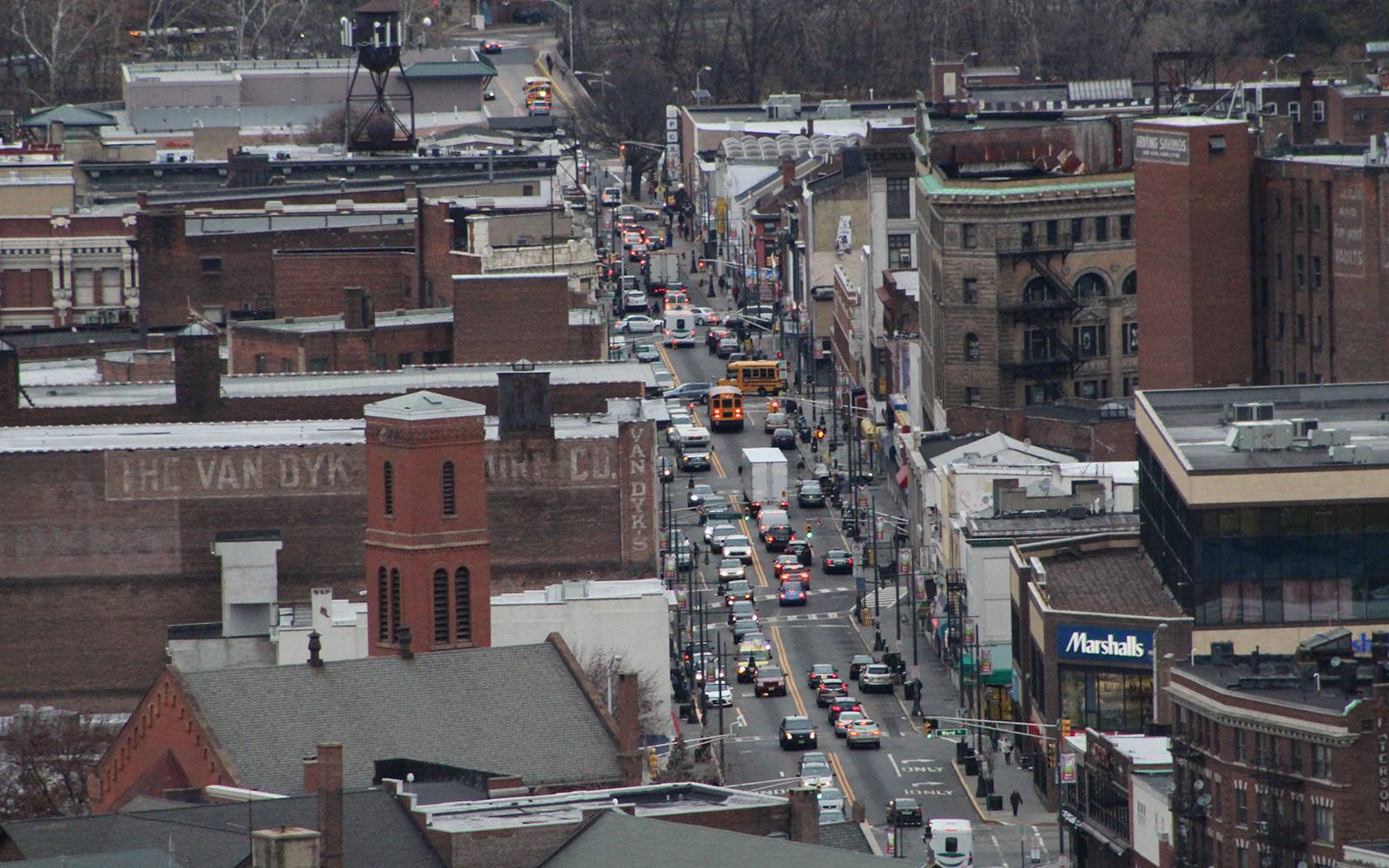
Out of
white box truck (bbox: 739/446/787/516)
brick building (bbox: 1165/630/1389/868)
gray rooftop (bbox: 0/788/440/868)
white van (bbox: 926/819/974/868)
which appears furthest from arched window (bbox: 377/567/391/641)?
white box truck (bbox: 739/446/787/516)

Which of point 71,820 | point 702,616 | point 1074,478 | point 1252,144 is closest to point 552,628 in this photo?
point 702,616

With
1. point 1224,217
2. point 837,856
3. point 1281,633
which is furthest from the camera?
point 1224,217

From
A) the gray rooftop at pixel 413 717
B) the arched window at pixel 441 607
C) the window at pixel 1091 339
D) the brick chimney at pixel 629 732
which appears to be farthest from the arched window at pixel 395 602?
the window at pixel 1091 339

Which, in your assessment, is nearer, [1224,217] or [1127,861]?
[1127,861]

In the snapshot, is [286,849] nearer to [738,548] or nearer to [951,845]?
[951,845]

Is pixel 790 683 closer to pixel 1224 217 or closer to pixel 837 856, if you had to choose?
pixel 1224 217

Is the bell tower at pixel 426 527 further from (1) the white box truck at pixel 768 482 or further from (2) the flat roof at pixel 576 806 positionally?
(1) the white box truck at pixel 768 482

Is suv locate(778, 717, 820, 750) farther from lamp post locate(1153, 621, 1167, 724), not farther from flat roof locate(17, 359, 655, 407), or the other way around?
flat roof locate(17, 359, 655, 407)
